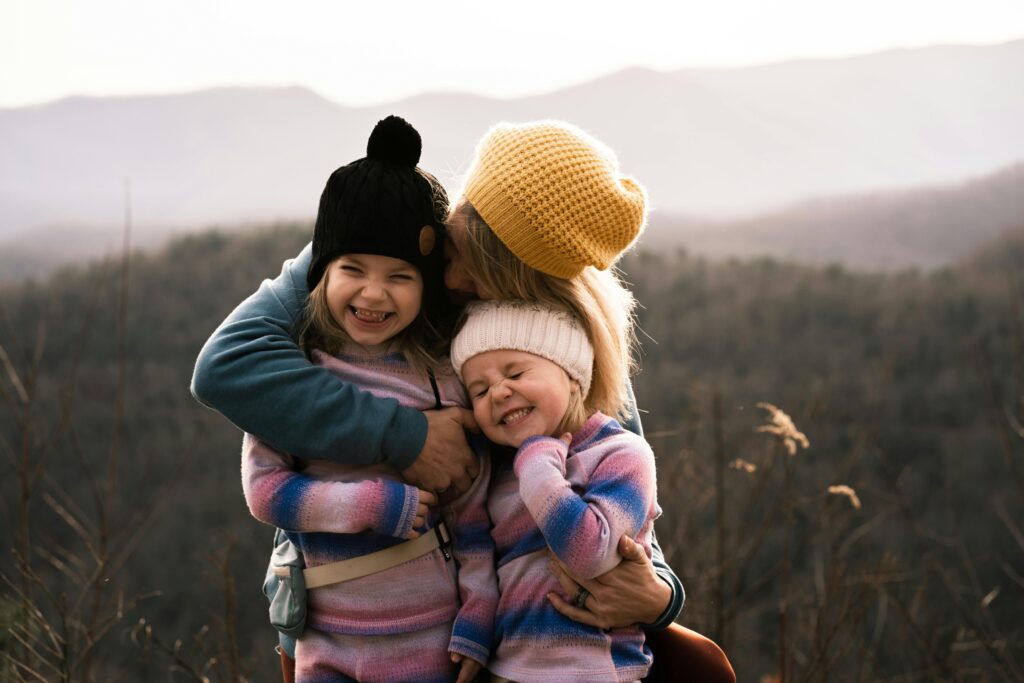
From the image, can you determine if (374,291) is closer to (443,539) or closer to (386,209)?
(386,209)

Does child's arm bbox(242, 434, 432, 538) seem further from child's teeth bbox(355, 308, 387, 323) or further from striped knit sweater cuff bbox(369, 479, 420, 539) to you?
child's teeth bbox(355, 308, 387, 323)

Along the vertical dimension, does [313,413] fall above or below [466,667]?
above

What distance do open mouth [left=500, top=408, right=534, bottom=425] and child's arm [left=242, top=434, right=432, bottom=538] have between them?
0.21 metres

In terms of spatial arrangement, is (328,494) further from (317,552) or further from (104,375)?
(104,375)

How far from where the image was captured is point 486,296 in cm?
189

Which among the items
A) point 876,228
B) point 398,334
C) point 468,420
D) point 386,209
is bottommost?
A: point 876,228

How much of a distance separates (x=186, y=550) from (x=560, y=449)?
1130cm

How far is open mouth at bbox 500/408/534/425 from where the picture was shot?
1792mm

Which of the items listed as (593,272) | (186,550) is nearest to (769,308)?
(186,550)

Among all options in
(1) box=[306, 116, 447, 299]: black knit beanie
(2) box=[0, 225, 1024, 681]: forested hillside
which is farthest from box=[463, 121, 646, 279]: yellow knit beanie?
(2) box=[0, 225, 1024, 681]: forested hillside

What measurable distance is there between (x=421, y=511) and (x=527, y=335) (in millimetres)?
385

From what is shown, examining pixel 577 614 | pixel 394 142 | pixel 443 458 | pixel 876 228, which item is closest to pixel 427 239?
pixel 394 142

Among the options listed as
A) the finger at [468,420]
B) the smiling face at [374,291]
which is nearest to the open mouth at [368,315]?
the smiling face at [374,291]

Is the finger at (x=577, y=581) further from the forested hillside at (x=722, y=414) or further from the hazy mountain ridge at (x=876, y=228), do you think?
the hazy mountain ridge at (x=876, y=228)
